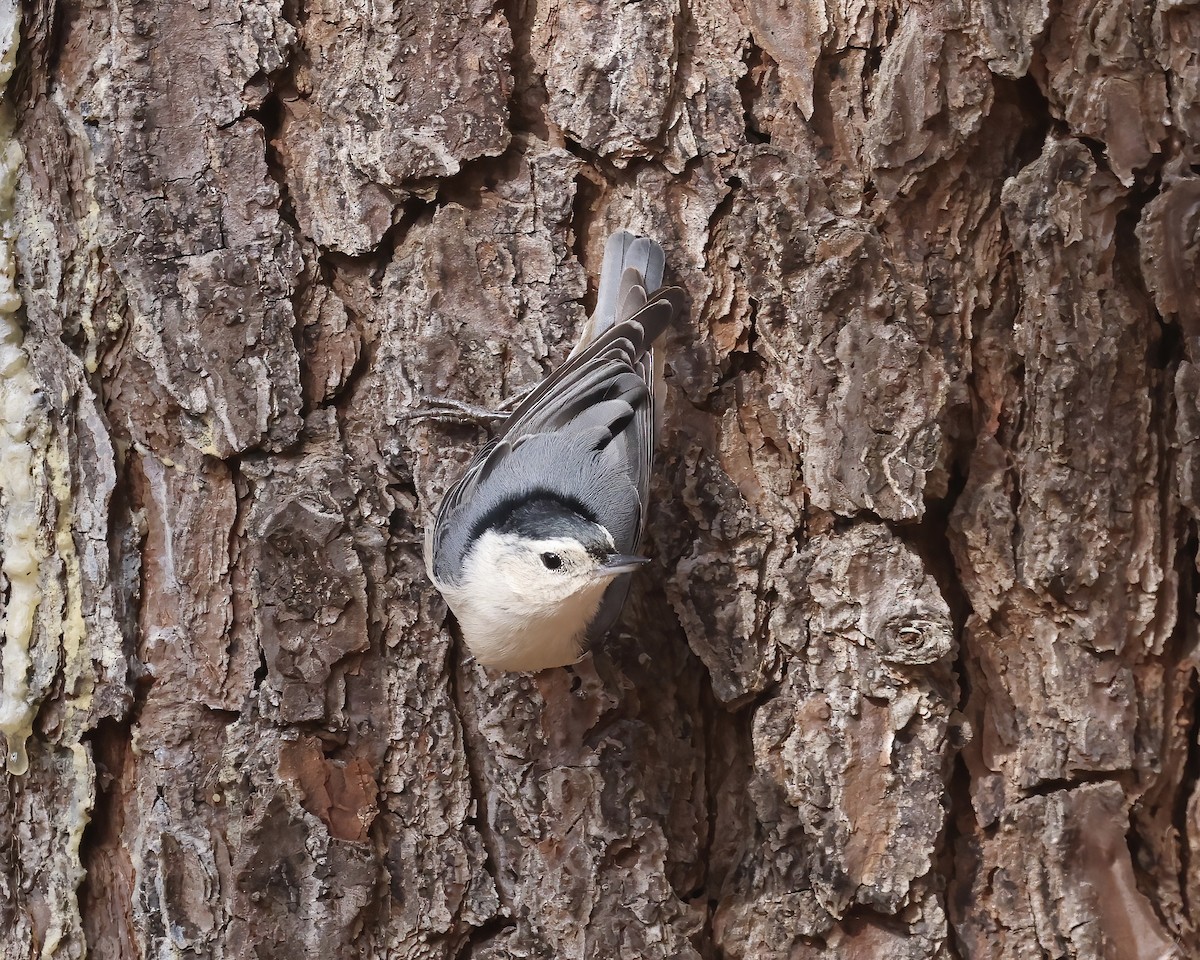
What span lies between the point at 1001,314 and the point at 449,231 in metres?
0.89

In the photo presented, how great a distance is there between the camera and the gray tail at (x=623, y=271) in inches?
68.1

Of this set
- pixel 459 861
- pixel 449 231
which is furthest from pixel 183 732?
pixel 449 231

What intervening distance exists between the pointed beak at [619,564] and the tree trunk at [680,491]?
17 cm

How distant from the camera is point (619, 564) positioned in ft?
5.38

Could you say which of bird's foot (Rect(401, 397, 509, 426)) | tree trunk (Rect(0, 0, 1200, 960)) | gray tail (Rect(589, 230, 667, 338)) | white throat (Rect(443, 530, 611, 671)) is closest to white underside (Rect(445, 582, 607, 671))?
white throat (Rect(443, 530, 611, 671))

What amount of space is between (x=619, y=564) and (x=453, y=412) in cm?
38

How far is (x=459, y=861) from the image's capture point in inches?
67.5

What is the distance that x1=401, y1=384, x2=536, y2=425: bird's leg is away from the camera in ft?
5.78

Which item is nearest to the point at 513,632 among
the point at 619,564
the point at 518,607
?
the point at 518,607

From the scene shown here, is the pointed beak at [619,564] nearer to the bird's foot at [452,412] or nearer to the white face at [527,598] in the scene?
the white face at [527,598]

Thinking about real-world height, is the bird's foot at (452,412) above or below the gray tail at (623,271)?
below

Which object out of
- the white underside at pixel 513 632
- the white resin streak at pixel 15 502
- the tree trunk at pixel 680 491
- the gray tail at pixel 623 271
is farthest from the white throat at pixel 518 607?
the white resin streak at pixel 15 502

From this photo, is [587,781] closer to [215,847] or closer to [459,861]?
[459,861]

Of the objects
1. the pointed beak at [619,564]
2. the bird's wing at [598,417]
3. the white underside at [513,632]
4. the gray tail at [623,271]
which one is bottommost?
the white underside at [513,632]
